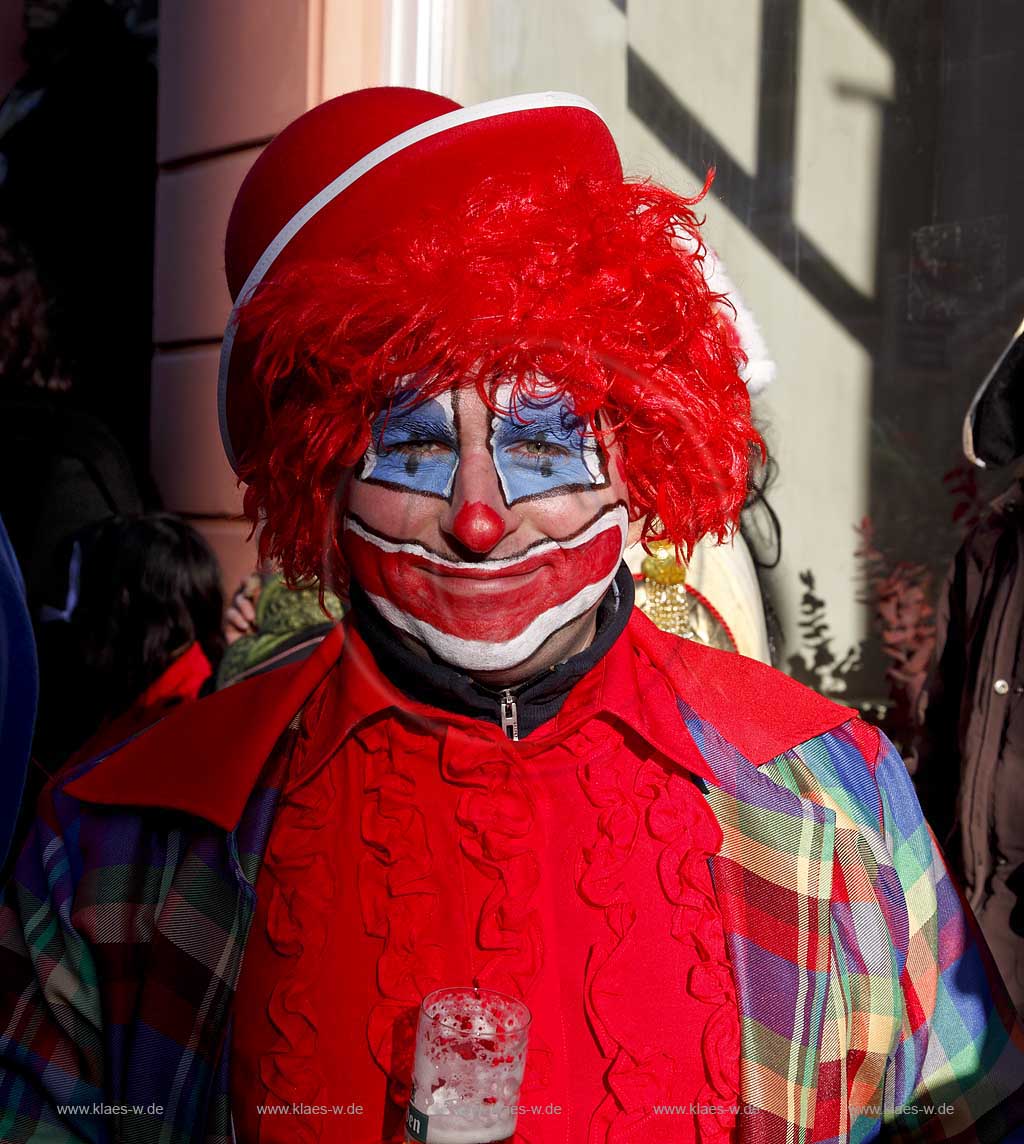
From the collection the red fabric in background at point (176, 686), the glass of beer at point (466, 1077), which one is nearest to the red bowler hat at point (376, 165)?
the glass of beer at point (466, 1077)

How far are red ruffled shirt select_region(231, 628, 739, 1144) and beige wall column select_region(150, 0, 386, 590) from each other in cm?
194

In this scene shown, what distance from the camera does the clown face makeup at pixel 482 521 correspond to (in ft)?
3.87

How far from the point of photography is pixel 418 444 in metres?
1.20

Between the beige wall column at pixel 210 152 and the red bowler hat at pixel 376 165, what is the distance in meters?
1.83

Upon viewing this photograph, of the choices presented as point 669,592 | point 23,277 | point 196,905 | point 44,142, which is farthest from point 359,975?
point 44,142

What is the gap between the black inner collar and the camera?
1.21 m

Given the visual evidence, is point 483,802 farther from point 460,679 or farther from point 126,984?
point 126,984

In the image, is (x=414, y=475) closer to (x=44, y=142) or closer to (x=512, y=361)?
(x=512, y=361)

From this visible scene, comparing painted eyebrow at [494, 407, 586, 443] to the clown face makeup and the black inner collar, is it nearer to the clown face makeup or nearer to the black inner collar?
the clown face makeup

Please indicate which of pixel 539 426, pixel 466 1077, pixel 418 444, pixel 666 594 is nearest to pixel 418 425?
pixel 418 444

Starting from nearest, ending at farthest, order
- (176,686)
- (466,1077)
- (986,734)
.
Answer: (466,1077), (986,734), (176,686)

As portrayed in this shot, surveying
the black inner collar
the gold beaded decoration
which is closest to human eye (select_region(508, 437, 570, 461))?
the black inner collar

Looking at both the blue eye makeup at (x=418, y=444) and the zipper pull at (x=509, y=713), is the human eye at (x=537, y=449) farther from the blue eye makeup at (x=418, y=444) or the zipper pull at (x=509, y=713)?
the zipper pull at (x=509, y=713)

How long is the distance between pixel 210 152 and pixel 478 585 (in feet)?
8.84
